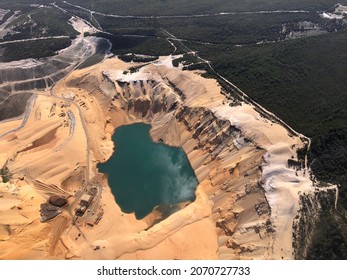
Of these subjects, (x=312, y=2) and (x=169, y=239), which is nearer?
(x=169, y=239)

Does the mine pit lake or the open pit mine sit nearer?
the open pit mine

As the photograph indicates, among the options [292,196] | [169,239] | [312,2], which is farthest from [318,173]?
[312,2]

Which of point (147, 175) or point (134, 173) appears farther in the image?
point (134, 173)

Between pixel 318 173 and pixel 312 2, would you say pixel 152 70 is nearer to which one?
pixel 318 173

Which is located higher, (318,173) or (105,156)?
(318,173)
